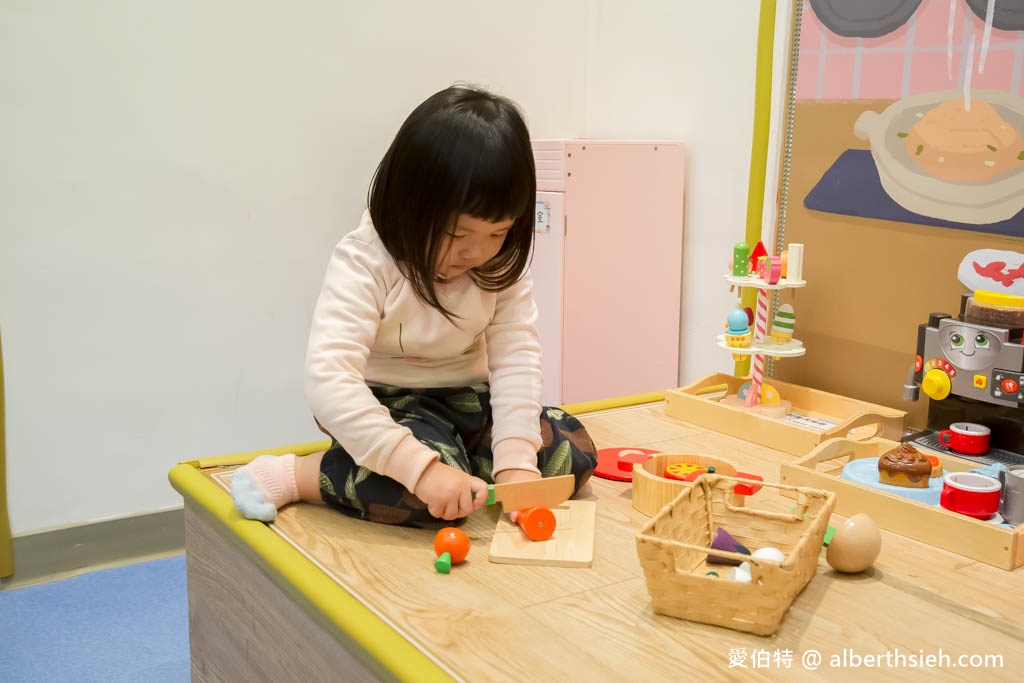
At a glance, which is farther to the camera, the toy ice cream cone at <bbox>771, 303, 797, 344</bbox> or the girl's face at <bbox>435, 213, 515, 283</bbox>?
the toy ice cream cone at <bbox>771, 303, 797, 344</bbox>

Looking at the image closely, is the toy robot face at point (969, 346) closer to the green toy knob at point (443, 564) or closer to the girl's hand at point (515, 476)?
the girl's hand at point (515, 476)

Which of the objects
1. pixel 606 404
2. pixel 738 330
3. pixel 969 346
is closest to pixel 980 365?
pixel 969 346

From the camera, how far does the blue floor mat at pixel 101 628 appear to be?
1.26m

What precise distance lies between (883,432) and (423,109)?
77 centimetres

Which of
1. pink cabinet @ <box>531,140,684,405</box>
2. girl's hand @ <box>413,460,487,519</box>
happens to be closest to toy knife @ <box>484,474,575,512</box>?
girl's hand @ <box>413,460,487,519</box>

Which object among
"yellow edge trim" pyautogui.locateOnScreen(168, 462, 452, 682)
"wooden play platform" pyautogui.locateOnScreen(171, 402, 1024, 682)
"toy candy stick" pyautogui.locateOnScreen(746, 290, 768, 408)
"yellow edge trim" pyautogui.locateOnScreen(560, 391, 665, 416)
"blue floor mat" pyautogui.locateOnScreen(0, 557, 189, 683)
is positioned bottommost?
"blue floor mat" pyautogui.locateOnScreen(0, 557, 189, 683)

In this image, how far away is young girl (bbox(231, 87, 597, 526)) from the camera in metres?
0.91

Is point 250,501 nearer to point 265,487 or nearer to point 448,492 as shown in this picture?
point 265,487

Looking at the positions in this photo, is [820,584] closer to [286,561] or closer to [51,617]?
[286,561]

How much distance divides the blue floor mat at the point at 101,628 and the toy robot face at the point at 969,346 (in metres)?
1.05

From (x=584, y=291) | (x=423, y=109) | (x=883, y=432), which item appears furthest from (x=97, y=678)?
(x=883, y=432)

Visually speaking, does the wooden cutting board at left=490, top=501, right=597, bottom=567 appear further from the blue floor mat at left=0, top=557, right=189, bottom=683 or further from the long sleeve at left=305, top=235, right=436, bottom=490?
the blue floor mat at left=0, top=557, right=189, bottom=683

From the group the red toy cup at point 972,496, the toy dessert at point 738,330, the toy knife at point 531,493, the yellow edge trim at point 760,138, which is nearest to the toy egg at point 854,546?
the red toy cup at point 972,496

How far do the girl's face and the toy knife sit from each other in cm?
23
